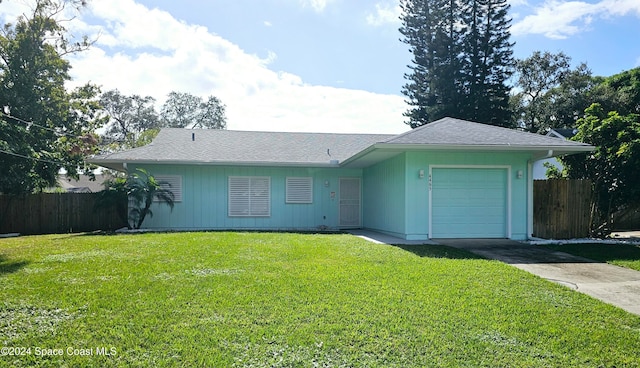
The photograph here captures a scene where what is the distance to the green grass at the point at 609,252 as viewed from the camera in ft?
22.5

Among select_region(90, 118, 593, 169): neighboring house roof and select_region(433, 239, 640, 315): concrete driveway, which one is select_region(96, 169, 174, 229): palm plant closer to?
select_region(90, 118, 593, 169): neighboring house roof

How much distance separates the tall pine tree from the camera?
25.9 metres

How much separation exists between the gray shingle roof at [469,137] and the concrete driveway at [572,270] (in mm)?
2376

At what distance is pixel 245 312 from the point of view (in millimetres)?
3869

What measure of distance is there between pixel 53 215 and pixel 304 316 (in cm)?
1384

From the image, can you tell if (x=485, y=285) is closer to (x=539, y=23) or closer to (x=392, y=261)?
(x=392, y=261)

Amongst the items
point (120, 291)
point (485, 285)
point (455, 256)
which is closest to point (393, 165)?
point (455, 256)

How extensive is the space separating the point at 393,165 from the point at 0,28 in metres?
18.4

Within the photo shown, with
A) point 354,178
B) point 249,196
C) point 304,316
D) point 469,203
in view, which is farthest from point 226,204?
point 304,316

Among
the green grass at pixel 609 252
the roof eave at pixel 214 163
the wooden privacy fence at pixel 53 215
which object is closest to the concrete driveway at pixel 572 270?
the green grass at pixel 609 252

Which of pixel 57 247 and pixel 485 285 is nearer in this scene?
pixel 485 285

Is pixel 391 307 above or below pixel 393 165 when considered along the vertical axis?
below

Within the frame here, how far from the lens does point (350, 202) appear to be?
14430mm

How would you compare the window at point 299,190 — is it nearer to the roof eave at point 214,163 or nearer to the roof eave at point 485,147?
the roof eave at point 214,163
